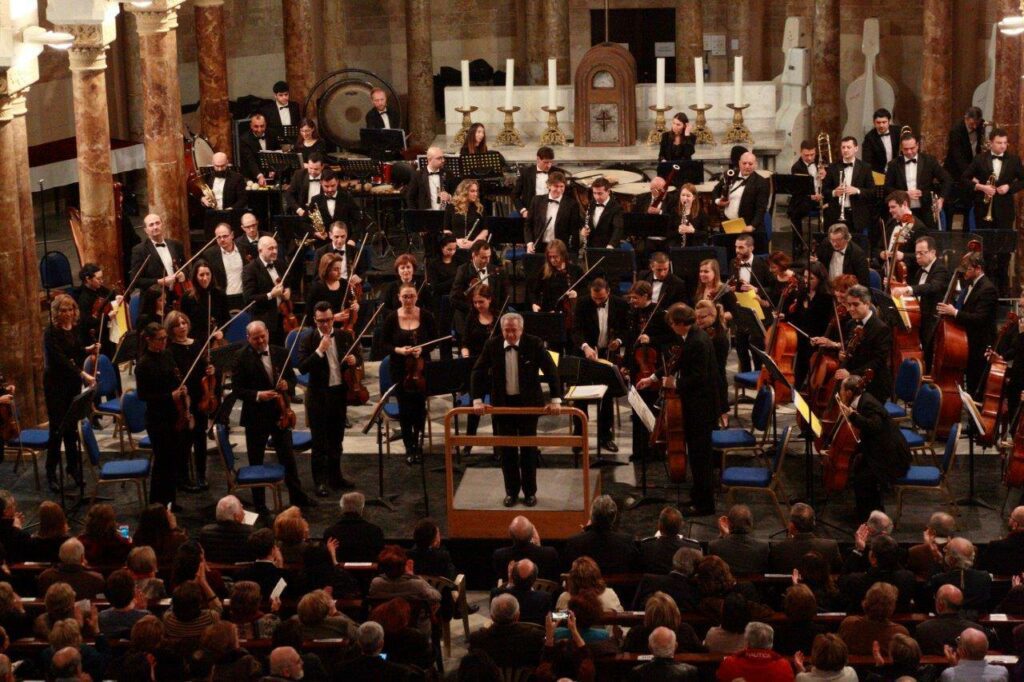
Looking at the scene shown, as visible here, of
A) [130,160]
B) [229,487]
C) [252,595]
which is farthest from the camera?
[130,160]

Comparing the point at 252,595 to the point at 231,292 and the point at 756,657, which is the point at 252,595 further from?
the point at 231,292

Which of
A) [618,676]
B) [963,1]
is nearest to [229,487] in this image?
[618,676]

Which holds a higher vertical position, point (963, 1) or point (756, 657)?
point (963, 1)

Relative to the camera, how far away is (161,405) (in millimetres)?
11000

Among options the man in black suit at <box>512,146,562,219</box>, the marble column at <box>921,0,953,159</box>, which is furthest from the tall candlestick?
the man in black suit at <box>512,146,562,219</box>

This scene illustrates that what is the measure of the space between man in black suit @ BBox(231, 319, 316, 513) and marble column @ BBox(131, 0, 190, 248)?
485cm

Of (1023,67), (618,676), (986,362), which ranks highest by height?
(1023,67)

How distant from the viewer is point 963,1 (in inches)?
789

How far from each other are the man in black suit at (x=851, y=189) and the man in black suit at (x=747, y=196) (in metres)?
0.63

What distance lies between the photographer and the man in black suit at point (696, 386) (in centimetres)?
1084

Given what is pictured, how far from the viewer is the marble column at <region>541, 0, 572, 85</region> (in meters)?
21.8

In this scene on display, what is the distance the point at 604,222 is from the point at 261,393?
426 cm

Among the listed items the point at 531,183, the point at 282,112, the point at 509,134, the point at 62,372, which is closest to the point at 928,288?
the point at 531,183

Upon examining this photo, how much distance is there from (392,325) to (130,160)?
27.8 feet
